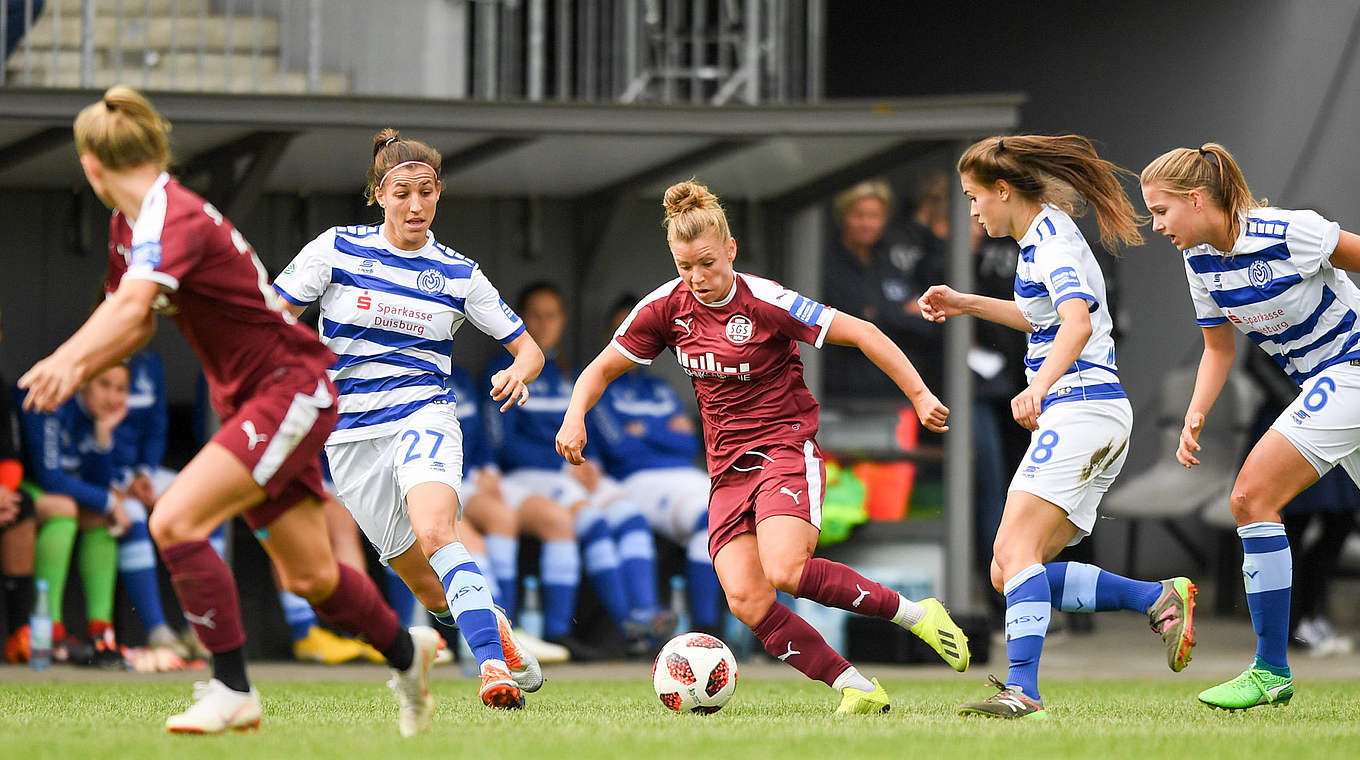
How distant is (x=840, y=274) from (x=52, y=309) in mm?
4587

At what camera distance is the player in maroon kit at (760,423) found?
220 inches

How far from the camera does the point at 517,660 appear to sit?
19.4 feet

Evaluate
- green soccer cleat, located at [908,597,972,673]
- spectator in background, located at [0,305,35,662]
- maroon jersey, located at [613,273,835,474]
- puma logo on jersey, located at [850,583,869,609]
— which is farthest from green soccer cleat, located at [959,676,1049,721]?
spectator in background, located at [0,305,35,662]

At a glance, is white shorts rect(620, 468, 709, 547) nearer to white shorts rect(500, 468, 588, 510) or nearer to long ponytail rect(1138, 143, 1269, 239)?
white shorts rect(500, 468, 588, 510)

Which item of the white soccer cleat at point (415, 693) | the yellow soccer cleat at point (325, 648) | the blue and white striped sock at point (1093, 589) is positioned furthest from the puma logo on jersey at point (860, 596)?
the yellow soccer cleat at point (325, 648)

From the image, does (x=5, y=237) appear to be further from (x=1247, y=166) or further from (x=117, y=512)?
(x=1247, y=166)

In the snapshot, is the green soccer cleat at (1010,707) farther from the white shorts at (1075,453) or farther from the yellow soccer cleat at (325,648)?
the yellow soccer cleat at (325,648)

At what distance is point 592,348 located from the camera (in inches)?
403

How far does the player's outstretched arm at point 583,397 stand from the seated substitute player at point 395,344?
19 cm

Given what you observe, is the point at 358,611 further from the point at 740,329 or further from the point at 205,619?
the point at 740,329

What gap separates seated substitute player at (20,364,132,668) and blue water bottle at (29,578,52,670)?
6 centimetres

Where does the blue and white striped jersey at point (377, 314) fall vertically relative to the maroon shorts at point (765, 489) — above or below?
above

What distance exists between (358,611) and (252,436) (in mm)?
590

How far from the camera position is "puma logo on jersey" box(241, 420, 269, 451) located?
4.42 m
